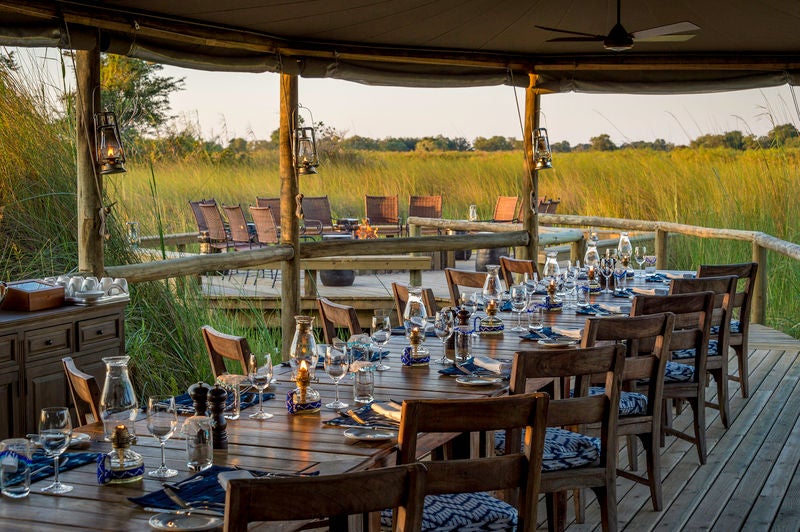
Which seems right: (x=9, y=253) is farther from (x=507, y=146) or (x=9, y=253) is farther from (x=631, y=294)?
(x=507, y=146)

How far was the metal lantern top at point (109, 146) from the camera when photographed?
18.5 feet

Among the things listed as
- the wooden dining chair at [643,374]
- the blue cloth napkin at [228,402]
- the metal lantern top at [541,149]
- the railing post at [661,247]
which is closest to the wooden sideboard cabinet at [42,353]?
the blue cloth napkin at [228,402]

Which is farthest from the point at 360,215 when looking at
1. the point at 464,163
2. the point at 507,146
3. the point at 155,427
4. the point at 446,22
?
the point at 155,427

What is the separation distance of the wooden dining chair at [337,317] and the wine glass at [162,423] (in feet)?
5.96

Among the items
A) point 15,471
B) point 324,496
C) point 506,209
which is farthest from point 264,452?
point 506,209

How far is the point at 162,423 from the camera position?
111 inches

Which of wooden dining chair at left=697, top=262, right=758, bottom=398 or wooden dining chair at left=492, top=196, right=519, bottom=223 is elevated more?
wooden dining chair at left=492, top=196, right=519, bottom=223

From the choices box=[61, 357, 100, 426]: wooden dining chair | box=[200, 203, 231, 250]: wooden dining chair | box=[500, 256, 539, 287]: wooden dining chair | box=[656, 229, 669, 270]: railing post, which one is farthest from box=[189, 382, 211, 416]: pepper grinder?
box=[200, 203, 231, 250]: wooden dining chair

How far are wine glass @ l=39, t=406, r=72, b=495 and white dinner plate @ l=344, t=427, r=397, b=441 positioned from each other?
0.85 metres

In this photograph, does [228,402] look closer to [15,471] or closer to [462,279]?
[15,471]

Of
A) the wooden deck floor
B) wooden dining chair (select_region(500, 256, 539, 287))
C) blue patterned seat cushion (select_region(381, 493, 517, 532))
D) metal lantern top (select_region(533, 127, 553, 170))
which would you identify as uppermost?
metal lantern top (select_region(533, 127, 553, 170))

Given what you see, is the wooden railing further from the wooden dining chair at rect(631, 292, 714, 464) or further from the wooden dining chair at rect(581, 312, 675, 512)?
the wooden dining chair at rect(581, 312, 675, 512)

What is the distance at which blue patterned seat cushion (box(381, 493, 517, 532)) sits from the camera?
313 centimetres

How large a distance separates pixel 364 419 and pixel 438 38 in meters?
4.92
